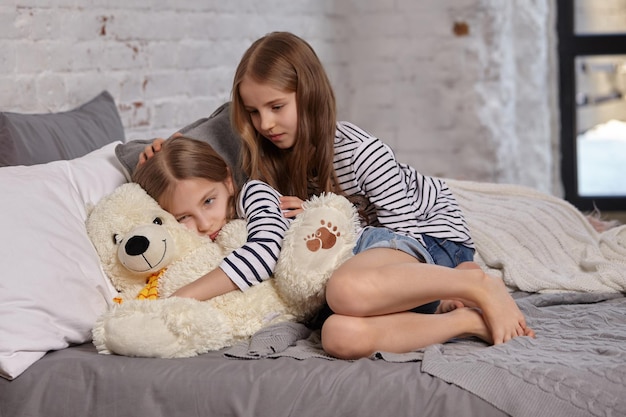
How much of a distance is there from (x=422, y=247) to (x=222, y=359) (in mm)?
537

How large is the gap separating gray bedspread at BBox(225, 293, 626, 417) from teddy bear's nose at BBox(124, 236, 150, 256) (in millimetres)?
277

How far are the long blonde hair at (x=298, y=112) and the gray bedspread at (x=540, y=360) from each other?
40cm

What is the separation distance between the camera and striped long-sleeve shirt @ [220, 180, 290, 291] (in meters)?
1.84

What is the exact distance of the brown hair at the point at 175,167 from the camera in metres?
1.96

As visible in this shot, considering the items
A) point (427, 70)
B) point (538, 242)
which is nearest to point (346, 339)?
point (538, 242)

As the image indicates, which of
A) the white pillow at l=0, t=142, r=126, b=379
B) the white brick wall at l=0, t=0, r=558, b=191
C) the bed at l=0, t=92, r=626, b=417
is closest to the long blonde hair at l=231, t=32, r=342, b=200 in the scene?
the bed at l=0, t=92, r=626, b=417

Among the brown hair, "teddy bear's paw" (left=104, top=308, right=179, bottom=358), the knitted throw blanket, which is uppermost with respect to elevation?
the brown hair

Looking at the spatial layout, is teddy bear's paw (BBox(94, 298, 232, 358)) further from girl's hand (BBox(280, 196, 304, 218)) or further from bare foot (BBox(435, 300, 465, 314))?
bare foot (BBox(435, 300, 465, 314))

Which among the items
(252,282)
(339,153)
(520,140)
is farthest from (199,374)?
(520,140)

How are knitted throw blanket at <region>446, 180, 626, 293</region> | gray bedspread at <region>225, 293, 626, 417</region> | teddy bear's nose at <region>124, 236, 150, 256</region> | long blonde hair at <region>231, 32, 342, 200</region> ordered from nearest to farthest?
gray bedspread at <region>225, 293, 626, 417</region> → teddy bear's nose at <region>124, 236, 150, 256</region> → long blonde hair at <region>231, 32, 342, 200</region> → knitted throw blanket at <region>446, 180, 626, 293</region>

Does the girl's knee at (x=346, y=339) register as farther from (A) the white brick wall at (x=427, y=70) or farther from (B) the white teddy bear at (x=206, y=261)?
(A) the white brick wall at (x=427, y=70)

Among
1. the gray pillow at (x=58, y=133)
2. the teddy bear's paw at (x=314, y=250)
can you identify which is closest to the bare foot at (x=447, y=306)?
the teddy bear's paw at (x=314, y=250)

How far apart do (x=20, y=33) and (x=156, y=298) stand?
896mm

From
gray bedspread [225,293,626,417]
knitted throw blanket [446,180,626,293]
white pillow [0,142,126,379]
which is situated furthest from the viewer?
knitted throw blanket [446,180,626,293]
